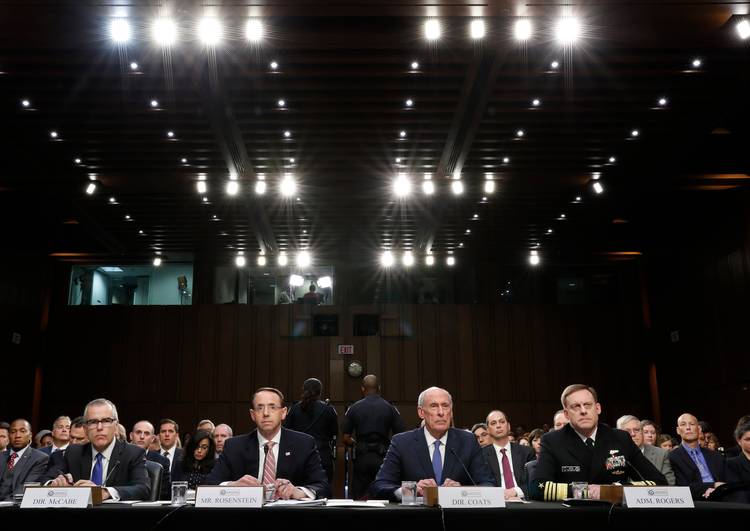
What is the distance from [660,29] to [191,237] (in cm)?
986

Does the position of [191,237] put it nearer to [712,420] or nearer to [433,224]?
[433,224]

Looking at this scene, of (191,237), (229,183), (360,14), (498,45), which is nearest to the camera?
(360,14)

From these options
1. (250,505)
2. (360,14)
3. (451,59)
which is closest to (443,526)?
(250,505)

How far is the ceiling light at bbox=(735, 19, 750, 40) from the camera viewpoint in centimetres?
680

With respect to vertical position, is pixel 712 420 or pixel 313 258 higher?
pixel 313 258

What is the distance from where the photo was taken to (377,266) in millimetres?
15562

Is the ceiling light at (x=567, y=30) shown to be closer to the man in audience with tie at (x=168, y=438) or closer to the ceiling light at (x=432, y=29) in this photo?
the ceiling light at (x=432, y=29)

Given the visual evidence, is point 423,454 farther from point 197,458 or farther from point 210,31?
point 210,31

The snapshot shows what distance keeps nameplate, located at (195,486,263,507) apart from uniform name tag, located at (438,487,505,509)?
0.73 metres

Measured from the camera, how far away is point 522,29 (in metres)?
6.99

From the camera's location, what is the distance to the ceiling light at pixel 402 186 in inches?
422

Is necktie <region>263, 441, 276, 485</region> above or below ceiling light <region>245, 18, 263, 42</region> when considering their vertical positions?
below

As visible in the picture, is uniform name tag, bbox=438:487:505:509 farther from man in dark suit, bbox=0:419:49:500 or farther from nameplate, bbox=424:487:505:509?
man in dark suit, bbox=0:419:49:500

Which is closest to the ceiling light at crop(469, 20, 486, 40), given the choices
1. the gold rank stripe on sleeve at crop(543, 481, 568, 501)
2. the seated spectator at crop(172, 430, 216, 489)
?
the seated spectator at crop(172, 430, 216, 489)
